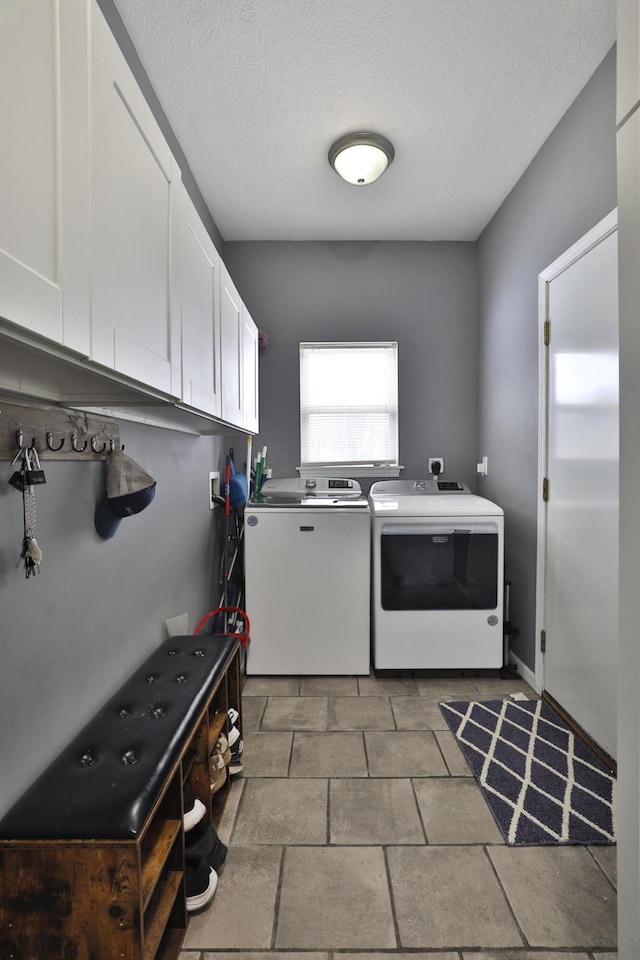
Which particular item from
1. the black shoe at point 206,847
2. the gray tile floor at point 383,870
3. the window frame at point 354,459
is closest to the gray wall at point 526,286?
the window frame at point 354,459

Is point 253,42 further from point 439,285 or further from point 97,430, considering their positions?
point 439,285

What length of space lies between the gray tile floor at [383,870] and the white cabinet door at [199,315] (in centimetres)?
138

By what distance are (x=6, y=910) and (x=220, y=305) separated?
1.72 m

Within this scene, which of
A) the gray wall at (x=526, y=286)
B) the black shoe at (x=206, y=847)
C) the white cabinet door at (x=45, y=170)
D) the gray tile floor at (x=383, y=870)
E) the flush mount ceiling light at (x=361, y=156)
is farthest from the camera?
the flush mount ceiling light at (x=361, y=156)

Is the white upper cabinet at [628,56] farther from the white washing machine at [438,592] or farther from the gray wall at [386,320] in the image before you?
the gray wall at [386,320]

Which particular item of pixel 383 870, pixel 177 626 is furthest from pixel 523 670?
pixel 177 626

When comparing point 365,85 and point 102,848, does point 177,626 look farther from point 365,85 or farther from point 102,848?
point 365,85

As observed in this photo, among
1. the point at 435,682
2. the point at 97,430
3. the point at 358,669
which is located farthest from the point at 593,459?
the point at 97,430

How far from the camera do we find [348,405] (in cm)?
334

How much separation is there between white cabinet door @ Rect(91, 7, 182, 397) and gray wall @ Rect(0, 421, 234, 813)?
0.38 meters

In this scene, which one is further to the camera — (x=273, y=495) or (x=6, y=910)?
(x=273, y=495)

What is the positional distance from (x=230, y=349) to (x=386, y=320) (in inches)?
64.9

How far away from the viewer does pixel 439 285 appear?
3309mm

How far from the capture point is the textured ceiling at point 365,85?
1.64m
